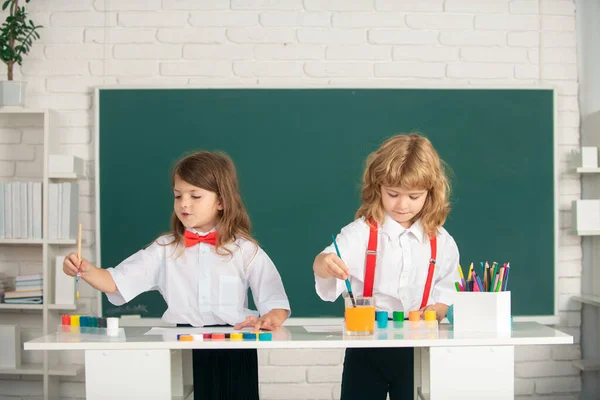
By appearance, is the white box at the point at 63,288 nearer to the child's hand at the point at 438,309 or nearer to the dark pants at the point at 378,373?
the dark pants at the point at 378,373

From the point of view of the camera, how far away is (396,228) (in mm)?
2395

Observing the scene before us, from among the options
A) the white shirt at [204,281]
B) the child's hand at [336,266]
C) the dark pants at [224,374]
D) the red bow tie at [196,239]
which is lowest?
the dark pants at [224,374]

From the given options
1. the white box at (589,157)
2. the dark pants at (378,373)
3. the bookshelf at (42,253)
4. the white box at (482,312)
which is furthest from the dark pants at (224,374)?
the white box at (589,157)

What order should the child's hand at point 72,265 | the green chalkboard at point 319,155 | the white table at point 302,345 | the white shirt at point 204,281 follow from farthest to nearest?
the green chalkboard at point 319,155
the white shirt at point 204,281
the child's hand at point 72,265
the white table at point 302,345

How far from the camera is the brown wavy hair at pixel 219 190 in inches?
97.1

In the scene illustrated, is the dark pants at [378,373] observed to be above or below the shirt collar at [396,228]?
below

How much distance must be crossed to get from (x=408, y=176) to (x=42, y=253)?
2.33 m

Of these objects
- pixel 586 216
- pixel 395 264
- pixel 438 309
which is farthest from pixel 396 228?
pixel 586 216

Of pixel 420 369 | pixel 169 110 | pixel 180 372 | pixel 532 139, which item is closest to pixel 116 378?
pixel 180 372

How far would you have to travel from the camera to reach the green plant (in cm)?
370

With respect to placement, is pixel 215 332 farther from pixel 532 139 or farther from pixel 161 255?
pixel 532 139

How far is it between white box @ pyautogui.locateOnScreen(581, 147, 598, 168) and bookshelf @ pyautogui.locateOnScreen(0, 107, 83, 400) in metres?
2.45

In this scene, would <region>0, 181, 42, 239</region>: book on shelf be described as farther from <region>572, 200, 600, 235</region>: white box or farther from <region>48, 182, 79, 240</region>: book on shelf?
<region>572, 200, 600, 235</region>: white box

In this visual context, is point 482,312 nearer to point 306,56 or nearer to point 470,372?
point 470,372
